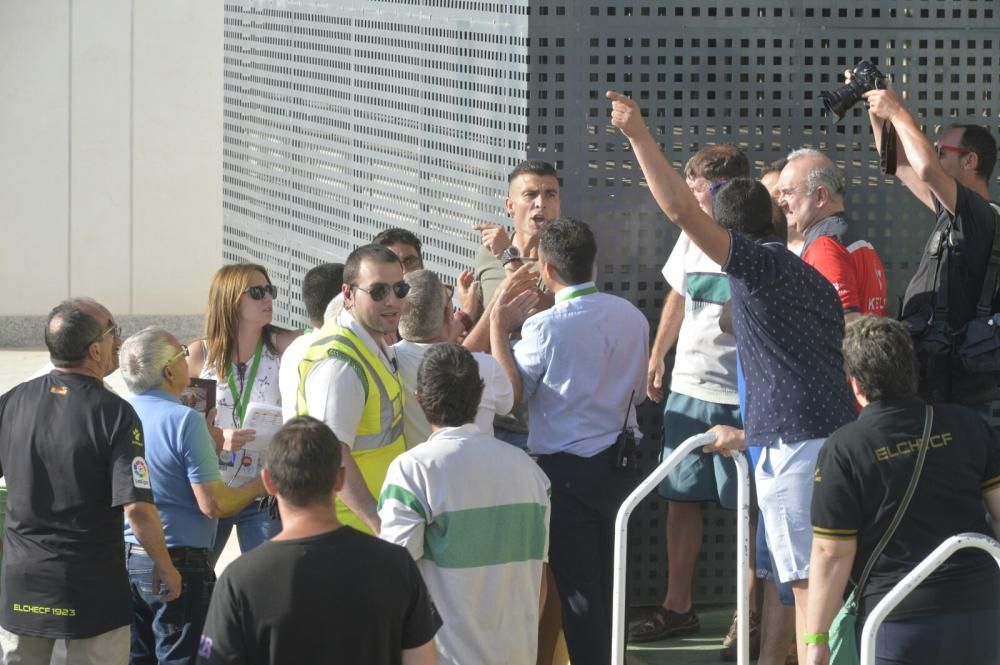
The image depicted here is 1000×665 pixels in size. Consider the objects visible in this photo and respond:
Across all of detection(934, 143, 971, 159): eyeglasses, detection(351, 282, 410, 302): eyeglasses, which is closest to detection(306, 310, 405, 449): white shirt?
detection(351, 282, 410, 302): eyeglasses

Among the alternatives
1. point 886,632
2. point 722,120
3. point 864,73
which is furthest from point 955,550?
point 722,120

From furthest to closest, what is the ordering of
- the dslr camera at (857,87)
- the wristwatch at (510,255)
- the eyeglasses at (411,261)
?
the eyeglasses at (411,261) → the wristwatch at (510,255) → the dslr camera at (857,87)

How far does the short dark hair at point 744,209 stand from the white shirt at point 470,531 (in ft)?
3.70

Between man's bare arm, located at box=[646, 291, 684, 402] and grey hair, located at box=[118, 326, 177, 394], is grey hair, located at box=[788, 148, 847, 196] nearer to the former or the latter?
man's bare arm, located at box=[646, 291, 684, 402]

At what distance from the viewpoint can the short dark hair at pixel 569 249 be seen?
547 cm

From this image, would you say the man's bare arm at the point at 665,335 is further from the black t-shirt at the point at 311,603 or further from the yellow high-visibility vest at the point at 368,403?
the black t-shirt at the point at 311,603

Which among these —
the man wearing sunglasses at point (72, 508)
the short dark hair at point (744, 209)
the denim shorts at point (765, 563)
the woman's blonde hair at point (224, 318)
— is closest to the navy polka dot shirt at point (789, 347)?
the short dark hair at point (744, 209)

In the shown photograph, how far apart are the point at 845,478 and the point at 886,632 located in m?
0.44

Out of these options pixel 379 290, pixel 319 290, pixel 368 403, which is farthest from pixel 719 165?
pixel 368 403

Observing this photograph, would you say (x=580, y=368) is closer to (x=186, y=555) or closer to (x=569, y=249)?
(x=569, y=249)

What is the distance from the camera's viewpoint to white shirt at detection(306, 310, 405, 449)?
4.75 metres

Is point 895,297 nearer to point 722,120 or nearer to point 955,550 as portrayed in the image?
point 722,120

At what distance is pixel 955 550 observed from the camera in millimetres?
3941

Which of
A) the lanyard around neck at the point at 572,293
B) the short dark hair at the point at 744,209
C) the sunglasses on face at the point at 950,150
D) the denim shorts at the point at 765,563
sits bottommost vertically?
the denim shorts at the point at 765,563
